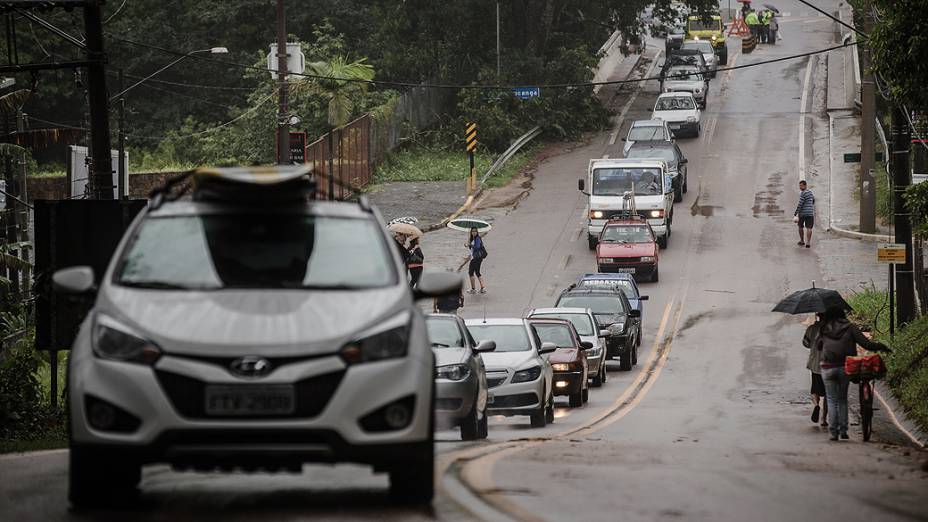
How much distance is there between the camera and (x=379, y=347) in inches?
328

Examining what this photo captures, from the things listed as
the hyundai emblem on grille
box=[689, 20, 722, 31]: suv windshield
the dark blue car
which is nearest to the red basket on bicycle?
the hyundai emblem on grille

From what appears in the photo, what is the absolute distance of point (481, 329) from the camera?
22375 mm

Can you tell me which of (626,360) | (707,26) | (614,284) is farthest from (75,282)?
(707,26)

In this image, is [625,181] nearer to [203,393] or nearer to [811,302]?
[811,302]

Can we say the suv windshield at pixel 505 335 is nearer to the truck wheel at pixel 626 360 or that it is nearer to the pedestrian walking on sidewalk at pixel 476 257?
the truck wheel at pixel 626 360

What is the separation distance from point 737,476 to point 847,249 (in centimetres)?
3316

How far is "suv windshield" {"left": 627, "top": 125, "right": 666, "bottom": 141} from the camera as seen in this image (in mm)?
54722

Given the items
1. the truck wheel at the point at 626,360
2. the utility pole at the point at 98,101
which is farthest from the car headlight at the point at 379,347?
the truck wheel at the point at 626,360

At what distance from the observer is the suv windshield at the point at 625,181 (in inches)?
1729

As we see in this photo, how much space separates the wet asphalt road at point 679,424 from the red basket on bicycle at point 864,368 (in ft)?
2.75

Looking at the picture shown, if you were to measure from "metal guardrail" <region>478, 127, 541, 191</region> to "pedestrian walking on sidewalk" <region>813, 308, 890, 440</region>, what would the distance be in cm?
3595

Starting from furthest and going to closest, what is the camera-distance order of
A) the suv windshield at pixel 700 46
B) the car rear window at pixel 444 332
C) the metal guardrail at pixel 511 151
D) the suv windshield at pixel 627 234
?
the suv windshield at pixel 700 46
the metal guardrail at pixel 511 151
the suv windshield at pixel 627 234
the car rear window at pixel 444 332

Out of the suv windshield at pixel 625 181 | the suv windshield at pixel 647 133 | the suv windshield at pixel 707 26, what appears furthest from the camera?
the suv windshield at pixel 707 26

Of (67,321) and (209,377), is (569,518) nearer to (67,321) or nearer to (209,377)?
(209,377)
